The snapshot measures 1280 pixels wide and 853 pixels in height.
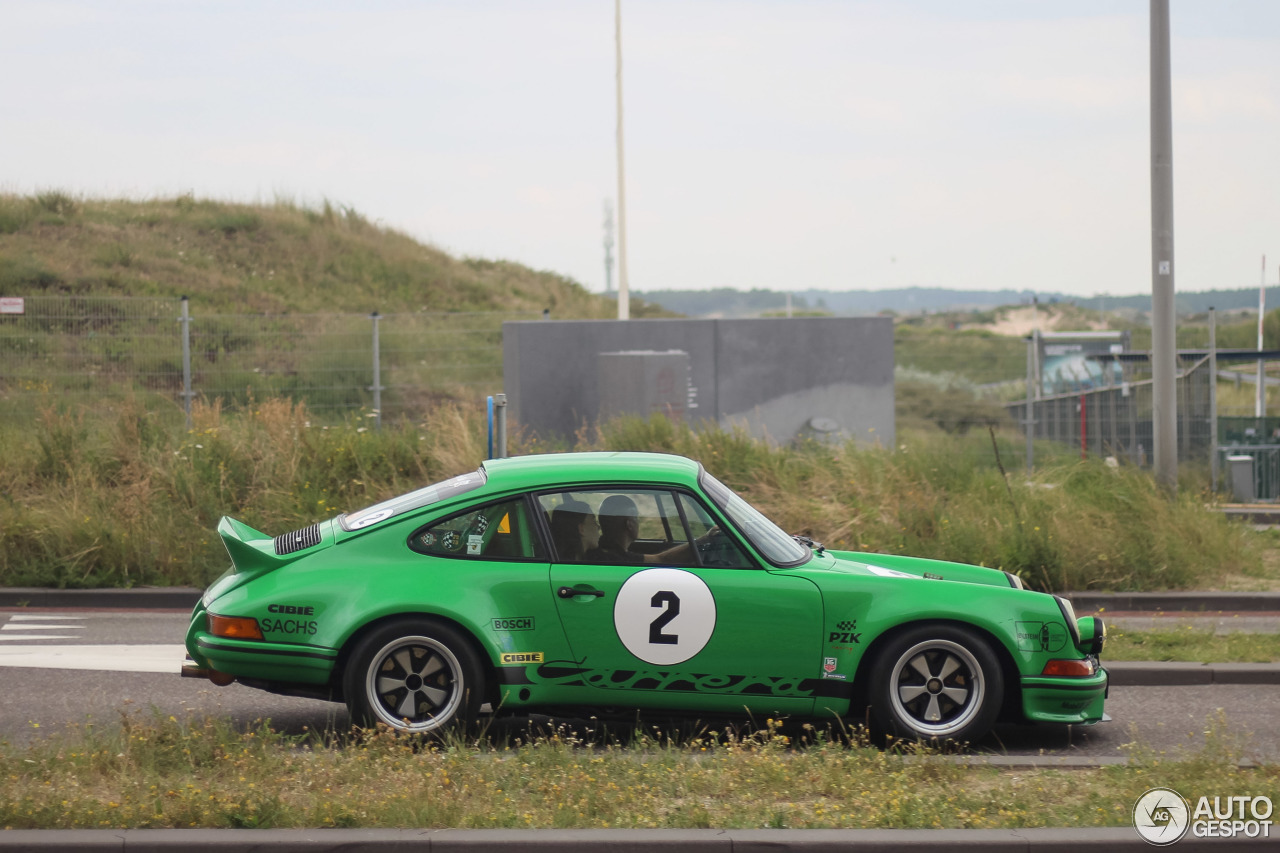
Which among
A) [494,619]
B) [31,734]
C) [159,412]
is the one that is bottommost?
[31,734]

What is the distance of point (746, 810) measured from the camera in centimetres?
450

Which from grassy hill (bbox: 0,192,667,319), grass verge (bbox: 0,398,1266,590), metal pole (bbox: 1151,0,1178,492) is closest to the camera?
grass verge (bbox: 0,398,1266,590)

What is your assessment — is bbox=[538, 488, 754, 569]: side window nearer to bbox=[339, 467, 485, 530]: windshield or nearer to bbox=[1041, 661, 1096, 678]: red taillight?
bbox=[339, 467, 485, 530]: windshield

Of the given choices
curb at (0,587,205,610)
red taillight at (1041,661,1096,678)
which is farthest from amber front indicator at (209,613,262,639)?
curb at (0,587,205,610)

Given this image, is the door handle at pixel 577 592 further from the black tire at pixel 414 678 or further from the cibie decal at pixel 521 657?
the black tire at pixel 414 678

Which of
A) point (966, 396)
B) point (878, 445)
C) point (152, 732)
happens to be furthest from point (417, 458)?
point (966, 396)

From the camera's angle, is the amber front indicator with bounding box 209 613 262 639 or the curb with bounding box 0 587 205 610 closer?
the amber front indicator with bounding box 209 613 262 639

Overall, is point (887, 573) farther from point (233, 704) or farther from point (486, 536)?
point (233, 704)

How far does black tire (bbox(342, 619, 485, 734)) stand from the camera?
5.80m

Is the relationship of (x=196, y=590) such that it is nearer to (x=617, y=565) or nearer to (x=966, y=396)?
(x=617, y=565)

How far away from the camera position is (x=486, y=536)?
6.09 m

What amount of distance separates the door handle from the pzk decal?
114 centimetres

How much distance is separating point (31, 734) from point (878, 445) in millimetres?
8746

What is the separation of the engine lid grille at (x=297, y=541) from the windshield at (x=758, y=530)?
204 cm
